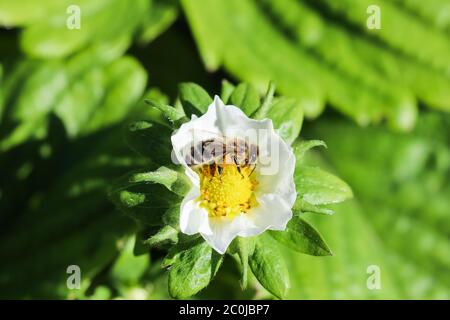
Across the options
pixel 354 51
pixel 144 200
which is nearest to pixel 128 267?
pixel 144 200

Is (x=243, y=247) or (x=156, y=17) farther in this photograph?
(x=156, y=17)

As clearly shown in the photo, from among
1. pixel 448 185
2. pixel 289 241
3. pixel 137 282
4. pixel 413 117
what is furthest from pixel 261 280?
pixel 448 185

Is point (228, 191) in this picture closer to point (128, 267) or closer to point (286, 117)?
point (286, 117)

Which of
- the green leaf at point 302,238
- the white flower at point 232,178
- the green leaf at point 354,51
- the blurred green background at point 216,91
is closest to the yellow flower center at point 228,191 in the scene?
the white flower at point 232,178

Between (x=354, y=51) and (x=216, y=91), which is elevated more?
(x=354, y=51)

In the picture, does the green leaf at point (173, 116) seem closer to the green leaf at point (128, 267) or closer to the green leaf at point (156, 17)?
the green leaf at point (128, 267)

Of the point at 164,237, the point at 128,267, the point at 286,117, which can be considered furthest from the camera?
the point at 128,267

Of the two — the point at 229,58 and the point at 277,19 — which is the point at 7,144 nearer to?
the point at 229,58
